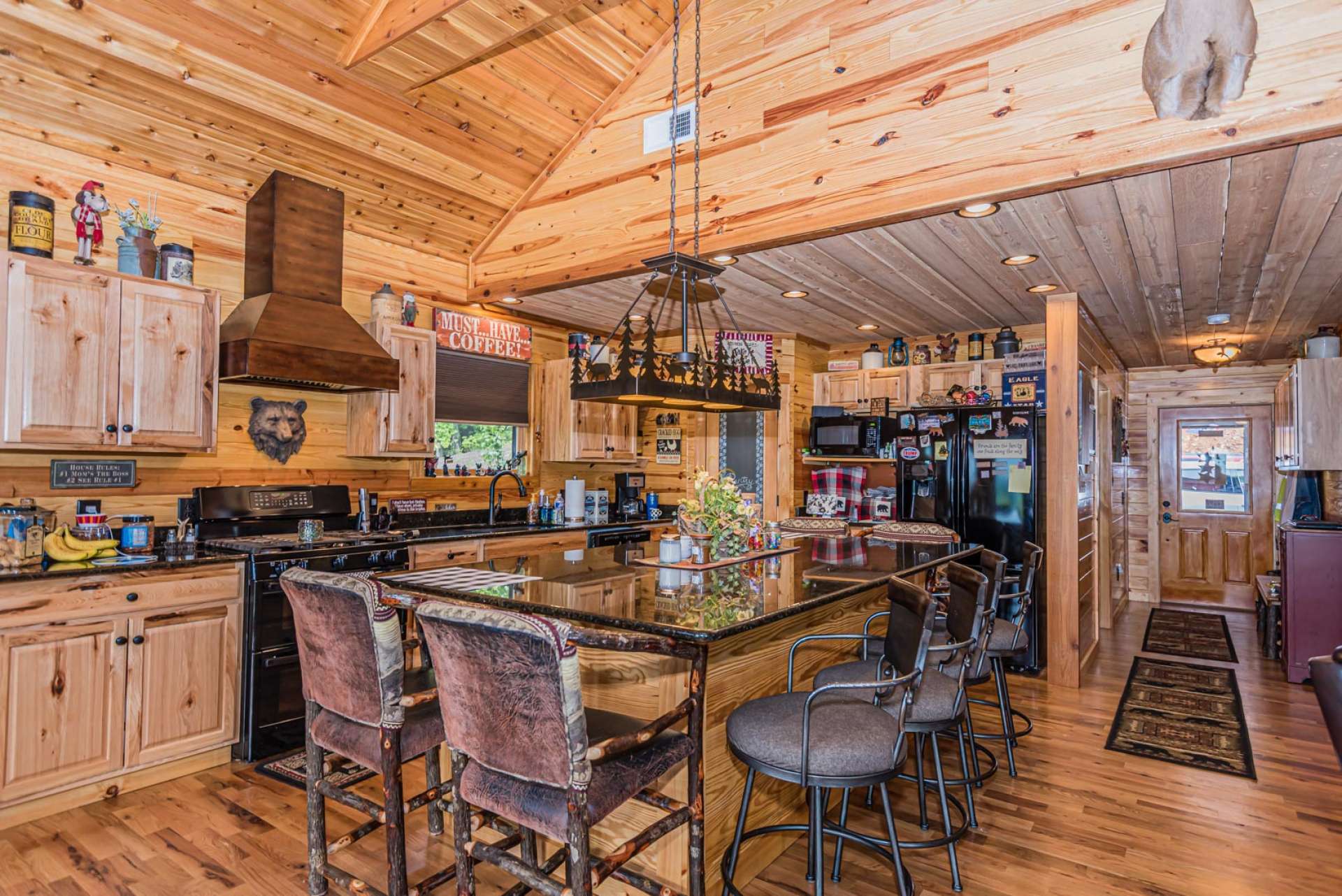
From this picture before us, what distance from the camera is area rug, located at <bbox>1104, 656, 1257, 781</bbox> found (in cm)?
346

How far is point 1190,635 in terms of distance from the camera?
6.05 metres

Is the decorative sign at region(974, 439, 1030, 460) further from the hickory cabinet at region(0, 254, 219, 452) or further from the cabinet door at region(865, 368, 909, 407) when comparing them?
the hickory cabinet at region(0, 254, 219, 452)

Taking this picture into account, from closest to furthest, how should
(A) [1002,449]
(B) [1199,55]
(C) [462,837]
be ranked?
(C) [462,837] < (B) [1199,55] < (A) [1002,449]

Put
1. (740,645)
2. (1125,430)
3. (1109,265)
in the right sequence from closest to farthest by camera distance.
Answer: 1. (740,645)
2. (1109,265)
3. (1125,430)

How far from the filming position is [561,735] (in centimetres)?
153

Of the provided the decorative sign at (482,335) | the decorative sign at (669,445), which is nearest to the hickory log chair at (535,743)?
the decorative sign at (482,335)

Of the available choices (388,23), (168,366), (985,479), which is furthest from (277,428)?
(985,479)

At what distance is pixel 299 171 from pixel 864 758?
Answer: 4.16 metres

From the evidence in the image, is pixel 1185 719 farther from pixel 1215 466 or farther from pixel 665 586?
pixel 1215 466

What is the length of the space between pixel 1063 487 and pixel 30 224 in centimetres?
568

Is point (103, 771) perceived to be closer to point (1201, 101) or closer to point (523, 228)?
point (523, 228)

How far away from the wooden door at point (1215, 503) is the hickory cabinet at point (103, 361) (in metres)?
8.66

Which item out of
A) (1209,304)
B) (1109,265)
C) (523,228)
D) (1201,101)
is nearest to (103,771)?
(523,228)

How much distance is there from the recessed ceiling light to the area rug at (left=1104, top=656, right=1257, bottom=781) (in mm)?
2640
